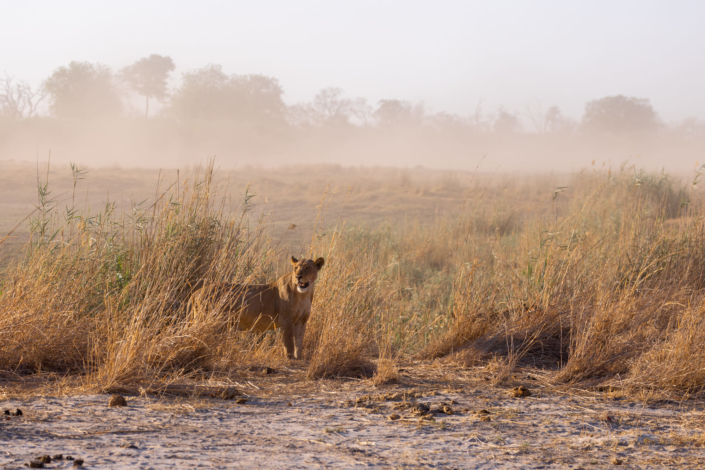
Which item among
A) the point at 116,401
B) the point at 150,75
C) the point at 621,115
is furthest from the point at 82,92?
the point at 116,401

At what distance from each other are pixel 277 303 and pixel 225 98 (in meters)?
60.2

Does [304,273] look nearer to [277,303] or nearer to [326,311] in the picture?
[277,303]

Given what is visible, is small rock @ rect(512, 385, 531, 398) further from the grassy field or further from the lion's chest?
the lion's chest

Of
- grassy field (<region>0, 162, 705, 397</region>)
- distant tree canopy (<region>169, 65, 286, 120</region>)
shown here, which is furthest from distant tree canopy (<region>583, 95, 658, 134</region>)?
grassy field (<region>0, 162, 705, 397</region>)

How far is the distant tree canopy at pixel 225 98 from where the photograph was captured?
6062cm

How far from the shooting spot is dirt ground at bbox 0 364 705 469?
9.07ft

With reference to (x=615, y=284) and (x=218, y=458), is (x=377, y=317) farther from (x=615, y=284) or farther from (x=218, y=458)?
(x=218, y=458)

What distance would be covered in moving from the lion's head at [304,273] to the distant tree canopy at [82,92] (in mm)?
59706

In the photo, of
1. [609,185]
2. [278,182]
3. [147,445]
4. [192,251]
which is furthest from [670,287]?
[278,182]

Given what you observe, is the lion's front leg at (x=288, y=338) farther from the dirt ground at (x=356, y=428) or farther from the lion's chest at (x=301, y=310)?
the dirt ground at (x=356, y=428)

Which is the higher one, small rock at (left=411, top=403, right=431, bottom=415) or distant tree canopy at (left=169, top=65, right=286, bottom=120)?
distant tree canopy at (left=169, top=65, right=286, bottom=120)

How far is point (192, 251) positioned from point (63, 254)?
1041 mm

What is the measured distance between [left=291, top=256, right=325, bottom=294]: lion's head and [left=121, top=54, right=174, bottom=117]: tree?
2345 inches

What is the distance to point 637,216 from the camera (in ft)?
23.9
